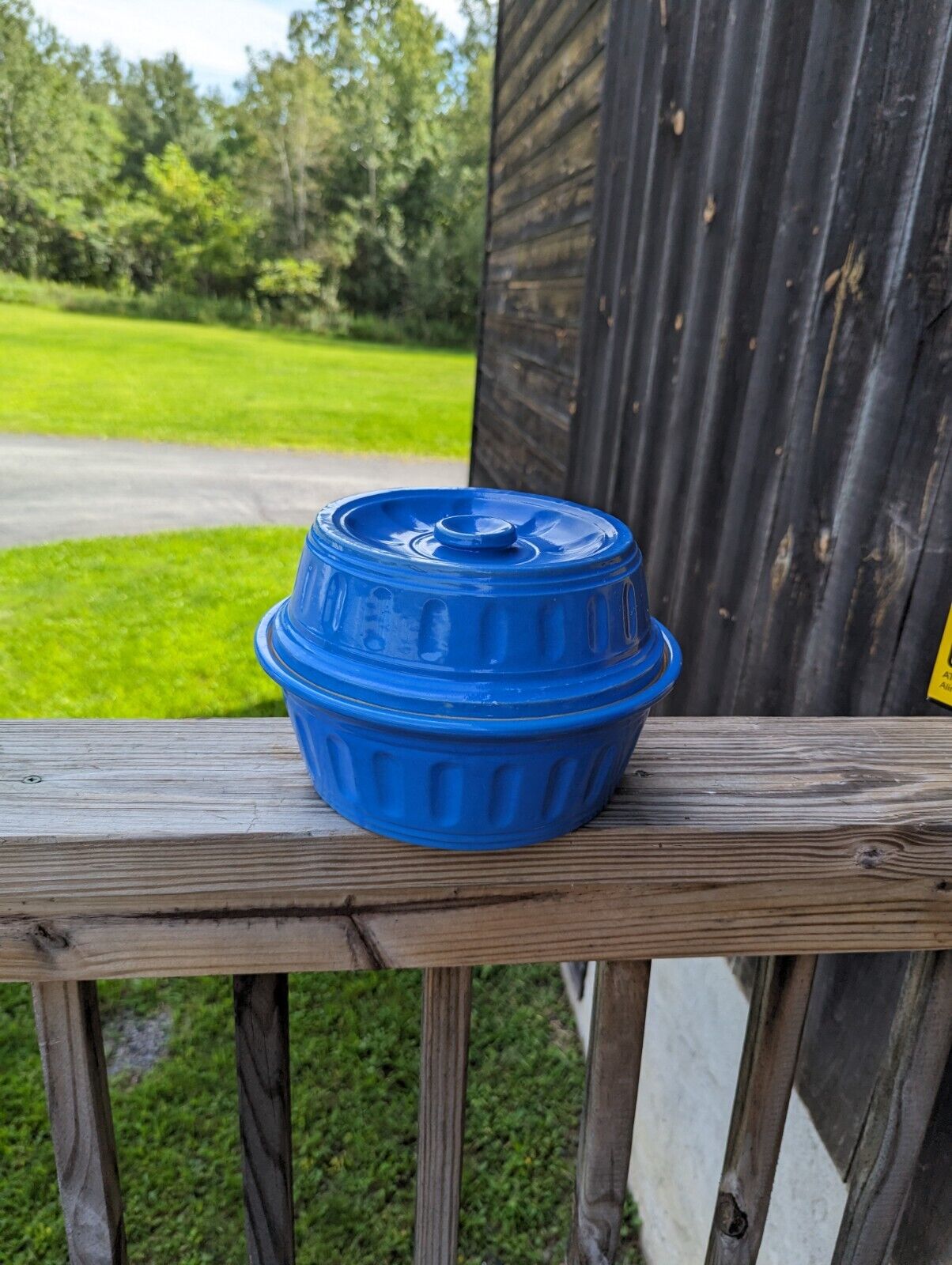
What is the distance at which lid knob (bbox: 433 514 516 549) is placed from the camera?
676mm

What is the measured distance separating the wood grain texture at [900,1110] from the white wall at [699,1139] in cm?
43

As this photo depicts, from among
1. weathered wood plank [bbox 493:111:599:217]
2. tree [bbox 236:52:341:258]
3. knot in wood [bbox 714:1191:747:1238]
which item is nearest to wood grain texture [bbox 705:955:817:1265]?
knot in wood [bbox 714:1191:747:1238]

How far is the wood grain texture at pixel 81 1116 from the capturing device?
738 millimetres

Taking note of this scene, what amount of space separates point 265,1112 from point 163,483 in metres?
8.78

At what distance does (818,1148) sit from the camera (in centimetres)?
134

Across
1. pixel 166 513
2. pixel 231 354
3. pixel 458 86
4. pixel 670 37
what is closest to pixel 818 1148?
pixel 670 37

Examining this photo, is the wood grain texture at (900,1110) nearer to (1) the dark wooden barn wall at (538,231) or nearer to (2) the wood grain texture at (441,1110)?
(2) the wood grain texture at (441,1110)

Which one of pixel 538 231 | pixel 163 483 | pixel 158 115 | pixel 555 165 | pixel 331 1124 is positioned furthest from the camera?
pixel 158 115

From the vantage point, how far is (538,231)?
13.3 ft

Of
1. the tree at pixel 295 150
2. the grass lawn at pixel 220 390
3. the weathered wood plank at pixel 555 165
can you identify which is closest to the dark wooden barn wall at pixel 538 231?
the weathered wood plank at pixel 555 165

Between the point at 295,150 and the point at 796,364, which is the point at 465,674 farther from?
the point at 295,150

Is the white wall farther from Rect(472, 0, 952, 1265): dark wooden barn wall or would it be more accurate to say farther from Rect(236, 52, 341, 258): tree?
Rect(236, 52, 341, 258): tree

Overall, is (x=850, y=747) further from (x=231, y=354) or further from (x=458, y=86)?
(x=458, y=86)

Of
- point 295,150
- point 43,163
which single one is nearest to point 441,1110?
point 295,150
